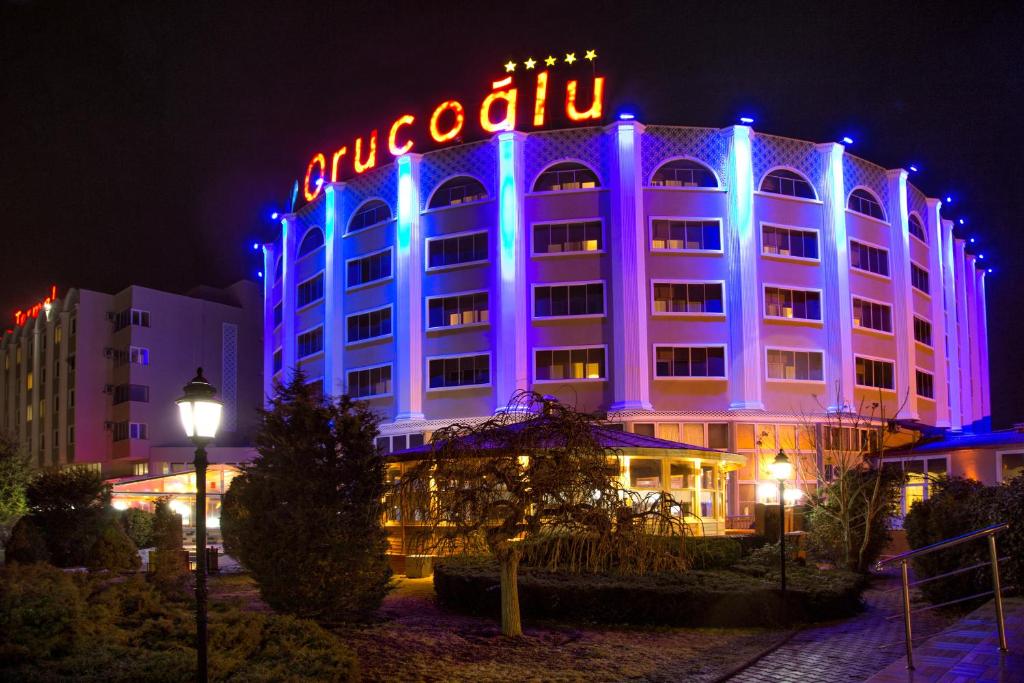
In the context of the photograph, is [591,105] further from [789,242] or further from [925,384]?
[925,384]

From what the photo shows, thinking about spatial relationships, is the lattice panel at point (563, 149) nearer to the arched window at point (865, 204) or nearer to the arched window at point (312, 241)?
the arched window at point (865, 204)

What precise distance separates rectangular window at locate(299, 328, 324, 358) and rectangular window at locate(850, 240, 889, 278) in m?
26.7

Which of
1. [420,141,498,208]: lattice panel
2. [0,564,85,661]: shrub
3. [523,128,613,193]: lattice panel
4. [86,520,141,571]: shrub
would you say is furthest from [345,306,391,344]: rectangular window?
[0,564,85,661]: shrub

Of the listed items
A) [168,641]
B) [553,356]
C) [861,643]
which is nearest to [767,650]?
[861,643]

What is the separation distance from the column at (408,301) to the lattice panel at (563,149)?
564cm

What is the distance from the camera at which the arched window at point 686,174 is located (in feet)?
144

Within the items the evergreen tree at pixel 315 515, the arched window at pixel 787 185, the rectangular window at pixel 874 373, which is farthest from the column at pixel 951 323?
the evergreen tree at pixel 315 515

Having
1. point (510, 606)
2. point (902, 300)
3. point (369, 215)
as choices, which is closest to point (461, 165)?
point (369, 215)

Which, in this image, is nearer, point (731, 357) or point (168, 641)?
point (168, 641)

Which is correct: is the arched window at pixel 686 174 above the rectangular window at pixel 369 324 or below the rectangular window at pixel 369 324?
above

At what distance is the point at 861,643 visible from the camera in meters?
14.9

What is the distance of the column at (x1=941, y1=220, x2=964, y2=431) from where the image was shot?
175 feet

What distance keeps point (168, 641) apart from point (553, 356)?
106 feet

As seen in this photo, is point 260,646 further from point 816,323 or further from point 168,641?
point 816,323
